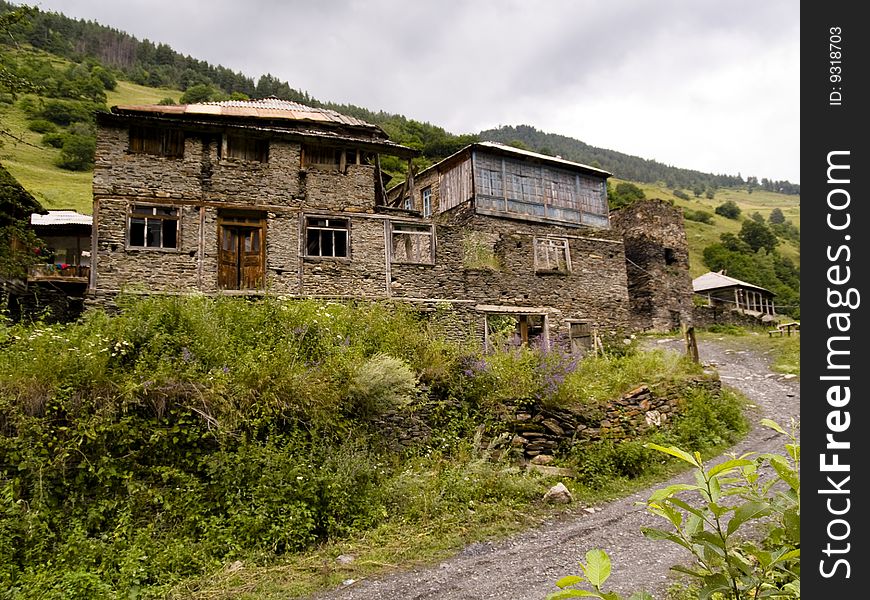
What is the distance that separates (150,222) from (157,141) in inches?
105

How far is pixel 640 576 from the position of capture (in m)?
6.56

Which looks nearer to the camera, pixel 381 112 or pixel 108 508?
pixel 108 508

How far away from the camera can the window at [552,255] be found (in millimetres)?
23078

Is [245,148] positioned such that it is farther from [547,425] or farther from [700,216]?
[700,216]

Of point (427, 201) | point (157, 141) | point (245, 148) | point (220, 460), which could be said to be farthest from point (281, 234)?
point (427, 201)

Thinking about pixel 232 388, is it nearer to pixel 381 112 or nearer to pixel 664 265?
pixel 664 265

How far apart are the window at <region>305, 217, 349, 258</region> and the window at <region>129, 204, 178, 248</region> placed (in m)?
3.94

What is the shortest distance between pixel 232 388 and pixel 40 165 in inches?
2026

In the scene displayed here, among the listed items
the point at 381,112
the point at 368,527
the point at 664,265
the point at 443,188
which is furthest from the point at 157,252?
the point at 381,112

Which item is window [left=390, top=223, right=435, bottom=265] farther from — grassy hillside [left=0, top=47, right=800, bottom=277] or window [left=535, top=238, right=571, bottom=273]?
grassy hillside [left=0, top=47, right=800, bottom=277]

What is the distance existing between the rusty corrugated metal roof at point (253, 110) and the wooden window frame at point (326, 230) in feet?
11.8

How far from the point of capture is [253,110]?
1917cm

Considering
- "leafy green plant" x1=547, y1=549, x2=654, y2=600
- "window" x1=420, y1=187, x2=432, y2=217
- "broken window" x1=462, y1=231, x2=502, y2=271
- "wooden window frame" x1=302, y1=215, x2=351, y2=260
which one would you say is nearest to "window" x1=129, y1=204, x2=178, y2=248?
"wooden window frame" x1=302, y1=215, x2=351, y2=260

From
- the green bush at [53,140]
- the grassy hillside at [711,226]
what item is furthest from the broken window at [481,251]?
the green bush at [53,140]
